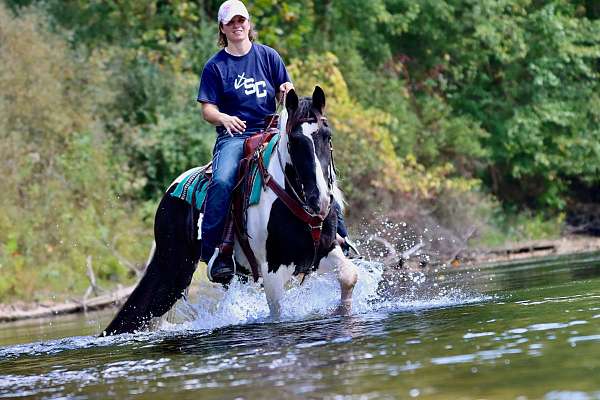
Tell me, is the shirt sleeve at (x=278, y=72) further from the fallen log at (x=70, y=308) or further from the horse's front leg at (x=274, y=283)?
the fallen log at (x=70, y=308)

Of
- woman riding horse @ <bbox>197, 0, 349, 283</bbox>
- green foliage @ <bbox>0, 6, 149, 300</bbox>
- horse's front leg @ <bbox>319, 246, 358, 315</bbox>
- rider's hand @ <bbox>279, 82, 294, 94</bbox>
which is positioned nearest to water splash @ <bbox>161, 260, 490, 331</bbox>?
horse's front leg @ <bbox>319, 246, 358, 315</bbox>

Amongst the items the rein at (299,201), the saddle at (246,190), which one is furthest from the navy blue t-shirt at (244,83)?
the rein at (299,201)

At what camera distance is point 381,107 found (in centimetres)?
2686

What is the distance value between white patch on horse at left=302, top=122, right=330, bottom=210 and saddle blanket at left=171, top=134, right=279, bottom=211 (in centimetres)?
69

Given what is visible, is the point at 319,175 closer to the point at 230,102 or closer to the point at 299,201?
the point at 299,201

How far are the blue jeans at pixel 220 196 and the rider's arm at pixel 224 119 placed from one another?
0.48 feet

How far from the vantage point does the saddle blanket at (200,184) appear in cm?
912

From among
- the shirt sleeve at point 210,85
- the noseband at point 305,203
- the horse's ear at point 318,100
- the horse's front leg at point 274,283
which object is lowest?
the horse's front leg at point 274,283

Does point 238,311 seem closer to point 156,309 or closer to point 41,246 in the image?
point 156,309

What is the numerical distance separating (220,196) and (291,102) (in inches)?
47.5

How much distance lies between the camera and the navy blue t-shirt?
31.4ft

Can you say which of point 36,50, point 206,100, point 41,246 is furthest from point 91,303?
point 206,100

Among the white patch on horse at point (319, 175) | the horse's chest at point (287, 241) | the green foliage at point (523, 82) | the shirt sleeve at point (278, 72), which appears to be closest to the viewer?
the white patch on horse at point (319, 175)

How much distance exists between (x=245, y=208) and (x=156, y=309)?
204 centimetres
